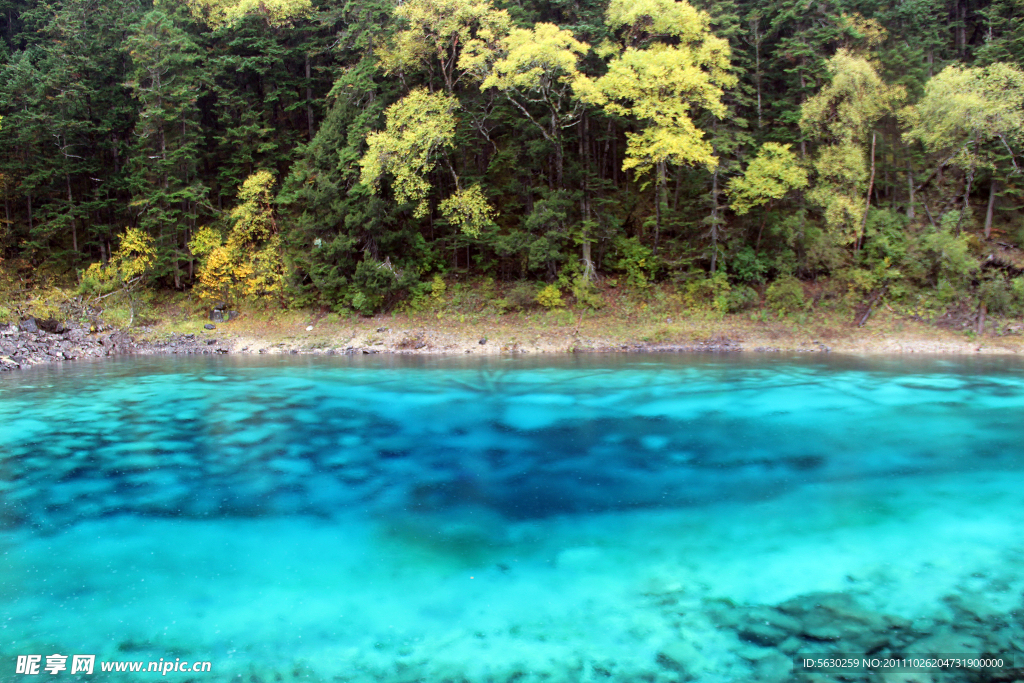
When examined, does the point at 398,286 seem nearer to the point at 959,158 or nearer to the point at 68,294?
the point at 68,294

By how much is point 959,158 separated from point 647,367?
13.3 metres

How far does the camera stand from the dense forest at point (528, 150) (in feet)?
63.7

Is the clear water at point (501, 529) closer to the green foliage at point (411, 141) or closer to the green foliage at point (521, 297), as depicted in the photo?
the green foliage at point (521, 297)

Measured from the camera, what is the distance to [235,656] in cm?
418

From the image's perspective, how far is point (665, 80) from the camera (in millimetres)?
18266

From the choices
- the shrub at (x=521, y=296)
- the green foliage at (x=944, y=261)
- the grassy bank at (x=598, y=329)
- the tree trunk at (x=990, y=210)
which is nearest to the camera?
the grassy bank at (x=598, y=329)

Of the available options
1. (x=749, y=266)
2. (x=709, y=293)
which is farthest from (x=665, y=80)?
(x=709, y=293)

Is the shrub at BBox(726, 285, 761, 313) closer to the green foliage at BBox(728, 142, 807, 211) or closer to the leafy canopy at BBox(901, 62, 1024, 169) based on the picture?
the green foliage at BBox(728, 142, 807, 211)

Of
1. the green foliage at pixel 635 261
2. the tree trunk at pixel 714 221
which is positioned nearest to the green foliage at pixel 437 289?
the green foliage at pixel 635 261

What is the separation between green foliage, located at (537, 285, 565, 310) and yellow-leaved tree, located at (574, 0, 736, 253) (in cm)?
471

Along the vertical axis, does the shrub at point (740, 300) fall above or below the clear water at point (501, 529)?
above

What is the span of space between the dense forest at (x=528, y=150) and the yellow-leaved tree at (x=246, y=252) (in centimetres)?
11

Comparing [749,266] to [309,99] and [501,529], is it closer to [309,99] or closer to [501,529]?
[501,529]

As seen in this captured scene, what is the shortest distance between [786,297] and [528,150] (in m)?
10.1
